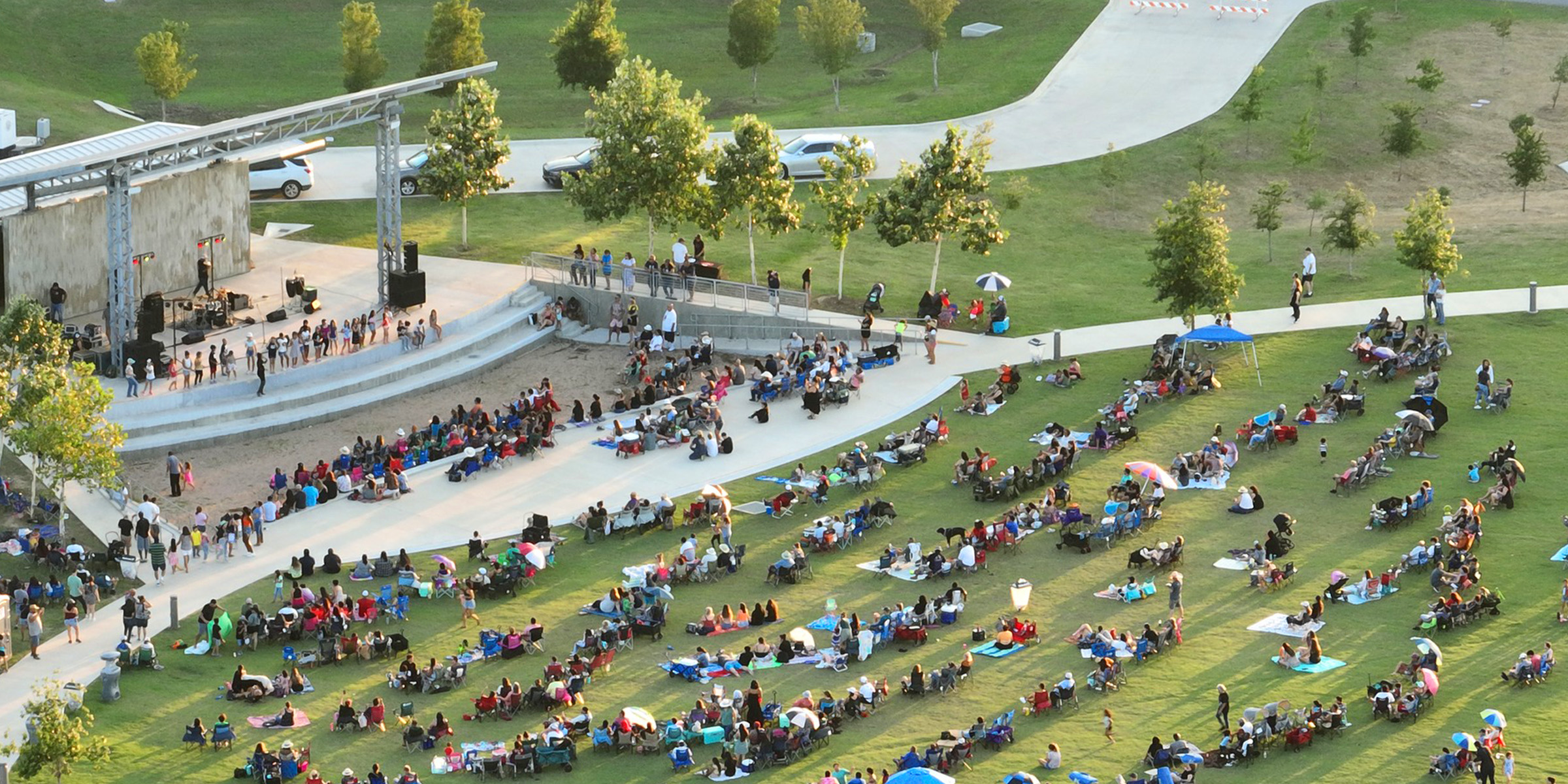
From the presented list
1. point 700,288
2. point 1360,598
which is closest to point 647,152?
point 700,288

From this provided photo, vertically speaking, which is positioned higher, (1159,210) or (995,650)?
(1159,210)

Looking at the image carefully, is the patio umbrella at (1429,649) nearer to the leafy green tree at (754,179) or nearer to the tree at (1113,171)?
the leafy green tree at (754,179)

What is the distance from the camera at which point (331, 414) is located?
187 ft

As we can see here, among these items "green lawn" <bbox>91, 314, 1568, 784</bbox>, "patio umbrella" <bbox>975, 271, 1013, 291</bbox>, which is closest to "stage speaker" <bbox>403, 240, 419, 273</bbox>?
"green lawn" <bbox>91, 314, 1568, 784</bbox>

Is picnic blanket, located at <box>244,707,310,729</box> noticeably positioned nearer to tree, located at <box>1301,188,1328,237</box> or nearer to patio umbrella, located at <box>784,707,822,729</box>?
patio umbrella, located at <box>784,707,822,729</box>

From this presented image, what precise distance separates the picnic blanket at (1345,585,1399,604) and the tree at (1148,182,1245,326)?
1464 cm

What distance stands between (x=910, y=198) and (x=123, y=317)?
23006 mm

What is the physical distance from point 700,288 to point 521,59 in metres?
28.1

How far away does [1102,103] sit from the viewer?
8131 centimetres

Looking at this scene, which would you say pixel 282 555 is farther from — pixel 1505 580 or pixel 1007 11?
pixel 1007 11

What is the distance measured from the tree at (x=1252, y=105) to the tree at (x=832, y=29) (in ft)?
51.6

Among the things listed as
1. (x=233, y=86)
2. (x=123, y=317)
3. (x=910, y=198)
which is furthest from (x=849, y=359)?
(x=233, y=86)

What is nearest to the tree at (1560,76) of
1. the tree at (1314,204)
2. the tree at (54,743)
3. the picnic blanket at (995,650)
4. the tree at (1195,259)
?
the tree at (1314,204)

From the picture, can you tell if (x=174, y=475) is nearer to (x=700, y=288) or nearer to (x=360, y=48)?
(x=700, y=288)
